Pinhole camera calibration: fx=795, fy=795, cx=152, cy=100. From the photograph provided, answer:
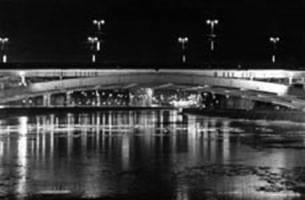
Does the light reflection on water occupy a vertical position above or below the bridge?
below

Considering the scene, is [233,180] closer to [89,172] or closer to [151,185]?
[151,185]

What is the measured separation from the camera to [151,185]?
26.5 m
